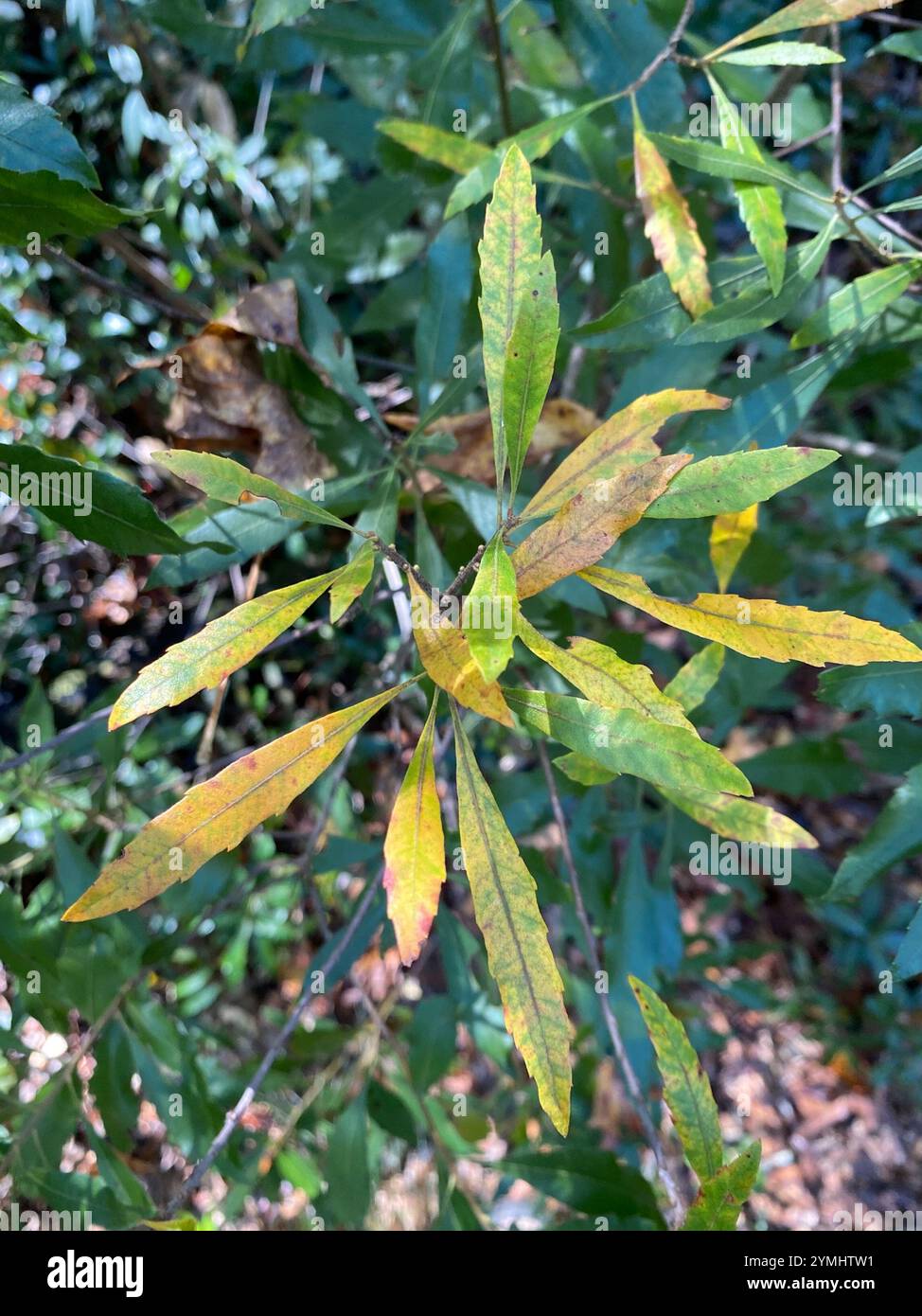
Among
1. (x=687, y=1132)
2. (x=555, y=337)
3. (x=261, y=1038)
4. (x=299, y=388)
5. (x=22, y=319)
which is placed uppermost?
(x=22, y=319)

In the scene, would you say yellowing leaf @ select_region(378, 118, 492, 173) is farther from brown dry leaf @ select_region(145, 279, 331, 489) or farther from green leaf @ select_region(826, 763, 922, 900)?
green leaf @ select_region(826, 763, 922, 900)

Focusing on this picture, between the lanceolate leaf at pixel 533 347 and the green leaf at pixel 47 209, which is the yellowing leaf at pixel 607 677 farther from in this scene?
the green leaf at pixel 47 209

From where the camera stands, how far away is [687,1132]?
1.05 metres

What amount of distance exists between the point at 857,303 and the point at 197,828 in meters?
1.02

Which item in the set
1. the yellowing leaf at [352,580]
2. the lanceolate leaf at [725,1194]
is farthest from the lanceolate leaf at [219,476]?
the lanceolate leaf at [725,1194]

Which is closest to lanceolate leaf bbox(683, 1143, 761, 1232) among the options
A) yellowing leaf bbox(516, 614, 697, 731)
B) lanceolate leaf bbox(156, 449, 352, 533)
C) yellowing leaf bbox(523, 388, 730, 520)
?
yellowing leaf bbox(516, 614, 697, 731)

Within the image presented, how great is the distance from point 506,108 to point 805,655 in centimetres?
105

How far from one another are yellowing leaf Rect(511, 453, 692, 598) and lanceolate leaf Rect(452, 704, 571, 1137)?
0.25m

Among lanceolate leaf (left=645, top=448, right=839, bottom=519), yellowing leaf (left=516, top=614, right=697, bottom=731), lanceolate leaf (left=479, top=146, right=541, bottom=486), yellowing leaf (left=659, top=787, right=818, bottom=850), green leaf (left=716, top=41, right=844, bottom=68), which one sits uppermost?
green leaf (left=716, top=41, right=844, bottom=68)

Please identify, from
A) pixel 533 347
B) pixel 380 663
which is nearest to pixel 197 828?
pixel 533 347

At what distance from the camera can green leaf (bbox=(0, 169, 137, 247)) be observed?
0.91 meters

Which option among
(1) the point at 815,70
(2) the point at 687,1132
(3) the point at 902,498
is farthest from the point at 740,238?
(2) the point at 687,1132

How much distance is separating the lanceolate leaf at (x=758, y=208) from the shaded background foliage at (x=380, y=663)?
0.49 ft

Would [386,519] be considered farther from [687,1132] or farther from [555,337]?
[687,1132]
